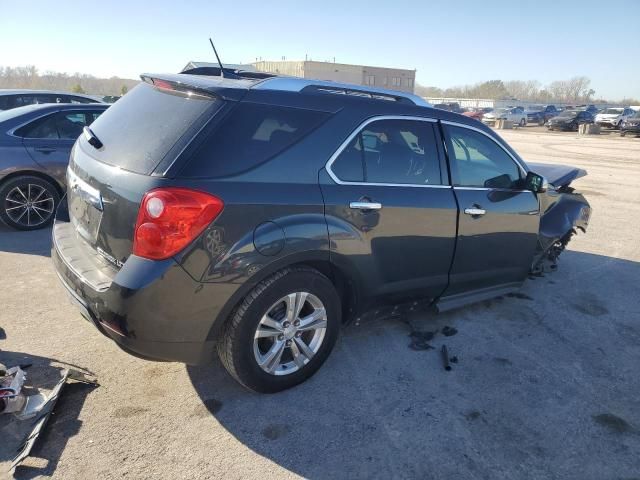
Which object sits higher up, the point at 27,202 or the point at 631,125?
the point at 27,202

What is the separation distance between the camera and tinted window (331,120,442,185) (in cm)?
309

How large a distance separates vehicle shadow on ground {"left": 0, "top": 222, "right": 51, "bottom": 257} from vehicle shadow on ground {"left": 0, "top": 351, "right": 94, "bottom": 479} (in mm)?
2501

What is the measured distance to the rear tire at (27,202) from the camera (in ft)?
19.6

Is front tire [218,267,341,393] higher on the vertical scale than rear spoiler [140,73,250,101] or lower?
lower

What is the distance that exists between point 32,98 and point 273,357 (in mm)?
9346

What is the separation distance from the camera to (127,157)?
2732 millimetres

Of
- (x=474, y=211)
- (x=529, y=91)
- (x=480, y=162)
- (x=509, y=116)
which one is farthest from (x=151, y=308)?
(x=529, y=91)

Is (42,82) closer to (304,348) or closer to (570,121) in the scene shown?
(570,121)

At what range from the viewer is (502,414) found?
2.98 metres

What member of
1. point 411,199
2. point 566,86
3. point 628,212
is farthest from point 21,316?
point 566,86

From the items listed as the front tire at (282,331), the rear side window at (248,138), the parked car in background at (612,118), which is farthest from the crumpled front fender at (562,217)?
the parked car in background at (612,118)

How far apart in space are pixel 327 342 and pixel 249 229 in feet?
3.43

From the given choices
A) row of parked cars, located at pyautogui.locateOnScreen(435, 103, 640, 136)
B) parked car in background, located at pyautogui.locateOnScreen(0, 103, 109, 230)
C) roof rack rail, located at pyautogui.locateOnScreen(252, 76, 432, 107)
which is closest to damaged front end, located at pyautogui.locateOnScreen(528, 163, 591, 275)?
roof rack rail, located at pyautogui.locateOnScreen(252, 76, 432, 107)

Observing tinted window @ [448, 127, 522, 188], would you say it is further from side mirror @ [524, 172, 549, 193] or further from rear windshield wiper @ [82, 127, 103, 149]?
rear windshield wiper @ [82, 127, 103, 149]
